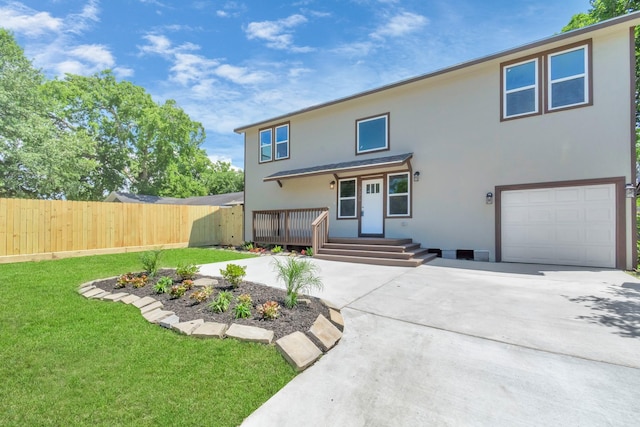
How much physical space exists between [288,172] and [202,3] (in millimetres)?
6110

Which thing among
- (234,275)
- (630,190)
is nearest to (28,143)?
(234,275)

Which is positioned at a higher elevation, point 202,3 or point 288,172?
point 202,3

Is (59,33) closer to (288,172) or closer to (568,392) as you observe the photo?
(288,172)

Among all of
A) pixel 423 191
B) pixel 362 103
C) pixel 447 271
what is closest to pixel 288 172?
pixel 362 103

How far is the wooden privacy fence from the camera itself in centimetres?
803

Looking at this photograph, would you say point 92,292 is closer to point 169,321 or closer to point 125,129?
point 169,321

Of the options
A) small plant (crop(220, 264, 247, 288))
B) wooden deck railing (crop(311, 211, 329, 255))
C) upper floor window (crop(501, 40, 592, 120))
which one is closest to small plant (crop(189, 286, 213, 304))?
small plant (crop(220, 264, 247, 288))

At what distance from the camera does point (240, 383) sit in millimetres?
2402

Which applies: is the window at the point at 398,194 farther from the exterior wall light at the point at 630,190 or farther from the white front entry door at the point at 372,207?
the exterior wall light at the point at 630,190

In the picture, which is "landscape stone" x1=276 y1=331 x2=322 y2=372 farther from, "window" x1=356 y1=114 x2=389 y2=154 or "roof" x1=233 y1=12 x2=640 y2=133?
"roof" x1=233 y1=12 x2=640 y2=133

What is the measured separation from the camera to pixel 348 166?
9.62 m

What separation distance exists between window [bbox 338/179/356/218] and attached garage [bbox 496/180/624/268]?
4.53m

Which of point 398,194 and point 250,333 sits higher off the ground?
point 398,194

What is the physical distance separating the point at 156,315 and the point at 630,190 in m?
9.75
